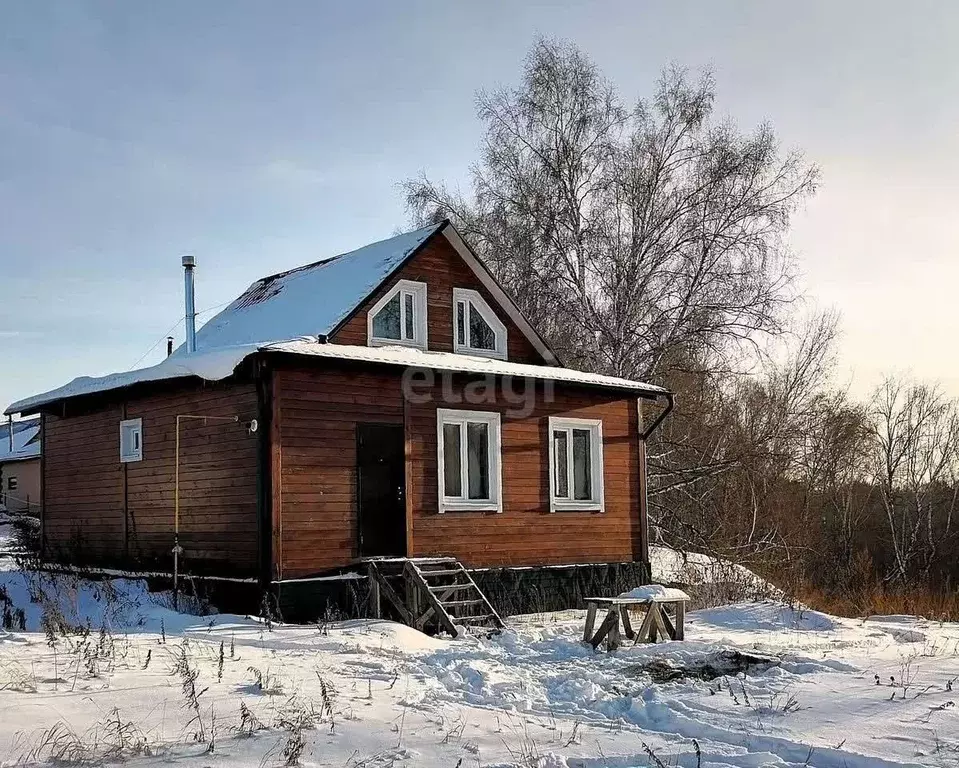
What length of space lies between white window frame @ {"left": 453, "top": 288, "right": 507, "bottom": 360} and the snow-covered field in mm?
5624

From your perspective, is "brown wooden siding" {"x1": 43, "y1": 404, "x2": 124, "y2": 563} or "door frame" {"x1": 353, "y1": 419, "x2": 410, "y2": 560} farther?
"brown wooden siding" {"x1": 43, "y1": 404, "x2": 124, "y2": 563}

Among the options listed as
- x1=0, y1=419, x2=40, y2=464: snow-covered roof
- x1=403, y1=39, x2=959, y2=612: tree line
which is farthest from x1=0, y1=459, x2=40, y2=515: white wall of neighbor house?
x1=403, y1=39, x2=959, y2=612: tree line

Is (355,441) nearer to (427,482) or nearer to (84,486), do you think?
(427,482)

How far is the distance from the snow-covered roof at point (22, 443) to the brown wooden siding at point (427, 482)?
1165 inches

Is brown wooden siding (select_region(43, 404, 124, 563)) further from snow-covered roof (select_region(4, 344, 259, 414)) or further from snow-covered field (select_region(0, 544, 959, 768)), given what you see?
snow-covered field (select_region(0, 544, 959, 768))

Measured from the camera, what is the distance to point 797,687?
7.82 m

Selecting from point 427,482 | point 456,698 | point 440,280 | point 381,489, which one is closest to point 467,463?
point 427,482

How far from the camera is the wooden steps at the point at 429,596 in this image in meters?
11.6

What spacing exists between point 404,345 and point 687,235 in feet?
35.0

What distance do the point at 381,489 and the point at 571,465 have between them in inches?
144

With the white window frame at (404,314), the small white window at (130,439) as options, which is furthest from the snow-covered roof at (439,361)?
the small white window at (130,439)

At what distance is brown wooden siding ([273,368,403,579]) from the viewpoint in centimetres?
1184

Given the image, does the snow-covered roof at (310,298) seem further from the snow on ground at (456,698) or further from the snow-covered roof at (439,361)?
the snow on ground at (456,698)

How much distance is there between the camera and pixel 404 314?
1484cm
